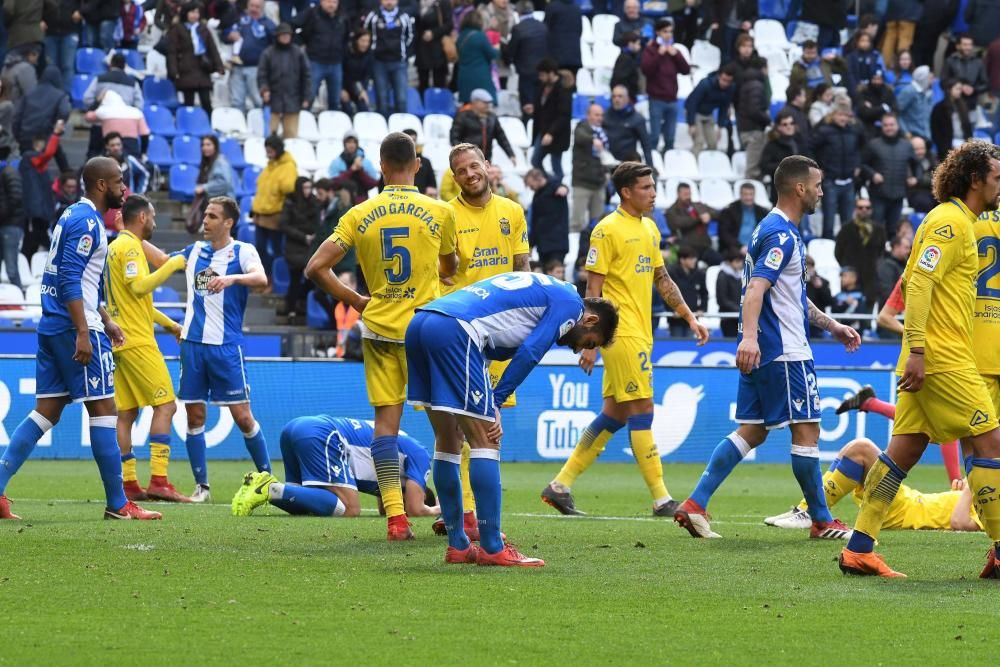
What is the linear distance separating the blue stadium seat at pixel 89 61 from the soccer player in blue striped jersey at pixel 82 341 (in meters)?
15.0

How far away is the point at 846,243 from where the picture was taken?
80.3 feet

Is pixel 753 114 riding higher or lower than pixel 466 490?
higher

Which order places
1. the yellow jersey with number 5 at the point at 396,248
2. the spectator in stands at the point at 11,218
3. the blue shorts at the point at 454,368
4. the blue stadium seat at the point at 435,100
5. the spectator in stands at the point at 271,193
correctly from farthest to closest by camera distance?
1. the blue stadium seat at the point at 435,100
2. the spectator in stands at the point at 271,193
3. the spectator in stands at the point at 11,218
4. the yellow jersey with number 5 at the point at 396,248
5. the blue shorts at the point at 454,368

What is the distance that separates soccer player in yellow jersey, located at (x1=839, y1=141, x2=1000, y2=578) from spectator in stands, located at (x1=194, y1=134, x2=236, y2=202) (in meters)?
15.3

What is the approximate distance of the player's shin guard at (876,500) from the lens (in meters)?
8.34

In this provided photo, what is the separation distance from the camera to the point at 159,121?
80.9ft

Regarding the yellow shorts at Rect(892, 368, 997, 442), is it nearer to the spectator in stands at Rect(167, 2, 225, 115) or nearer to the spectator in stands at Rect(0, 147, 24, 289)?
the spectator in stands at Rect(0, 147, 24, 289)

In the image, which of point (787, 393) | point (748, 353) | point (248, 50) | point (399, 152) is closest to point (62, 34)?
point (248, 50)

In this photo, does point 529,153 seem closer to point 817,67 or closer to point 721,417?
point 817,67

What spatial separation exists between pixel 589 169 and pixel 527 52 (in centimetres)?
311

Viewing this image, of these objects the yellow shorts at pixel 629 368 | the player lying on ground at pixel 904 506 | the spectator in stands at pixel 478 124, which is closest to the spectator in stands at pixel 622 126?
the spectator in stands at pixel 478 124

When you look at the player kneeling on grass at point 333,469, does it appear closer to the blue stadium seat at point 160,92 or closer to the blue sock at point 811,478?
the blue sock at point 811,478

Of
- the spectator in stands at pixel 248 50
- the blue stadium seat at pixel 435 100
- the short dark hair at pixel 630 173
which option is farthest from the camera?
the blue stadium seat at pixel 435 100

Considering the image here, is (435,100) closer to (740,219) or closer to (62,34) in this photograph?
(740,219)
